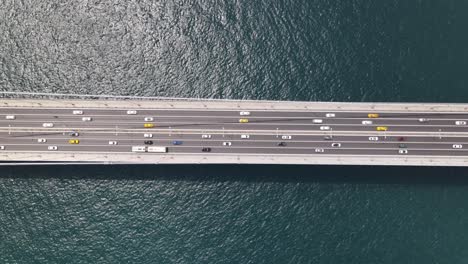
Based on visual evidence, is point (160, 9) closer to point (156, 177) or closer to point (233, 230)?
point (156, 177)

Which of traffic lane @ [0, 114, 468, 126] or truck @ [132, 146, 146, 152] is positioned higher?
traffic lane @ [0, 114, 468, 126]

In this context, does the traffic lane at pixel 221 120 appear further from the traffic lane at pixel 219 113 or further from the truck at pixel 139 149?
the truck at pixel 139 149

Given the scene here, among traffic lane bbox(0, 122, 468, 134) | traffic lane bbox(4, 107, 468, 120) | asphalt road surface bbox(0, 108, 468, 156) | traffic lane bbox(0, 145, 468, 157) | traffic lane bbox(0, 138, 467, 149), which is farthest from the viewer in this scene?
traffic lane bbox(4, 107, 468, 120)

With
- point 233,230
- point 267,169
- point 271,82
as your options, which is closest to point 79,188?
point 233,230

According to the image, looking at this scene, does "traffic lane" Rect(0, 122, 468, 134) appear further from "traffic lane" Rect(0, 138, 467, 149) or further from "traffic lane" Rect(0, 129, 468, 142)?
"traffic lane" Rect(0, 138, 467, 149)

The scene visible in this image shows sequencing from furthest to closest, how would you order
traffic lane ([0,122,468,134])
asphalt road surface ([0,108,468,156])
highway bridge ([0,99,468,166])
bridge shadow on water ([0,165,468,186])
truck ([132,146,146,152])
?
bridge shadow on water ([0,165,468,186]), traffic lane ([0,122,468,134]), asphalt road surface ([0,108,468,156]), truck ([132,146,146,152]), highway bridge ([0,99,468,166])

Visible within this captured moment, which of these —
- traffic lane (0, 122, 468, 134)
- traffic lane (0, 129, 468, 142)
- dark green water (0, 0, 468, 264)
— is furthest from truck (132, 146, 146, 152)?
dark green water (0, 0, 468, 264)

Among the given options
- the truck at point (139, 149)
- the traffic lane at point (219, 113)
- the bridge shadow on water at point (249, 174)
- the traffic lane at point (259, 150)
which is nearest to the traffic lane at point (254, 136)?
the traffic lane at point (259, 150)
